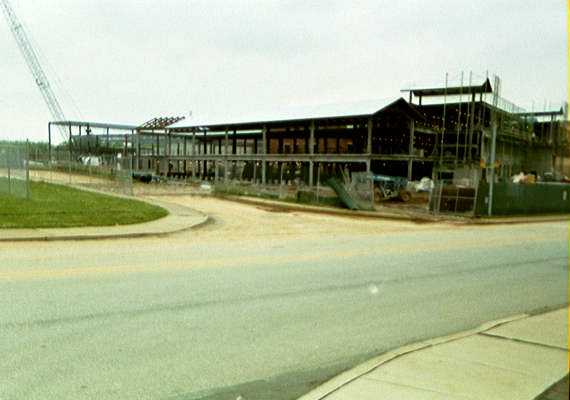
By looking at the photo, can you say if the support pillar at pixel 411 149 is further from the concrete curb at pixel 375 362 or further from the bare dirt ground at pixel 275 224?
the concrete curb at pixel 375 362

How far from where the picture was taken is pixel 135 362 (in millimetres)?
5531

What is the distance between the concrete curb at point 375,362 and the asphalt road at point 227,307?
0.25 m

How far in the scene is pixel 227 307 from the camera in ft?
25.9

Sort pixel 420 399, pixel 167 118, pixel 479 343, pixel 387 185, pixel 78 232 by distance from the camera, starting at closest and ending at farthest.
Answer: pixel 420 399
pixel 479 343
pixel 78 232
pixel 387 185
pixel 167 118

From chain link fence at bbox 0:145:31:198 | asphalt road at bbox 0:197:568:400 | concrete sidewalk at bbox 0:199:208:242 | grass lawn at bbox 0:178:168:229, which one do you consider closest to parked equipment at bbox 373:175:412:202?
grass lawn at bbox 0:178:168:229

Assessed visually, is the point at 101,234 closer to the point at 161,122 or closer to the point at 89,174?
the point at 89,174

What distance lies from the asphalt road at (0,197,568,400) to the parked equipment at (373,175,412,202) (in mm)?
23163

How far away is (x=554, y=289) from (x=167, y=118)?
2710 inches

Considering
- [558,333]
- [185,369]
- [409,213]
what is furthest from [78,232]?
[409,213]

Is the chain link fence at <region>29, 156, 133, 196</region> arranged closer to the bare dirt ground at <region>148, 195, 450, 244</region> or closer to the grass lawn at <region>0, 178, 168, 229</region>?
the bare dirt ground at <region>148, 195, 450, 244</region>

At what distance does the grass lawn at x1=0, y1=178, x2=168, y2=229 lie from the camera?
695 inches

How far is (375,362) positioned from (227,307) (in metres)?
2.78

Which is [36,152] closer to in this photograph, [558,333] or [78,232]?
[78,232]

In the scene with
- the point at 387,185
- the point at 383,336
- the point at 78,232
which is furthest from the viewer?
the point at 387,185
